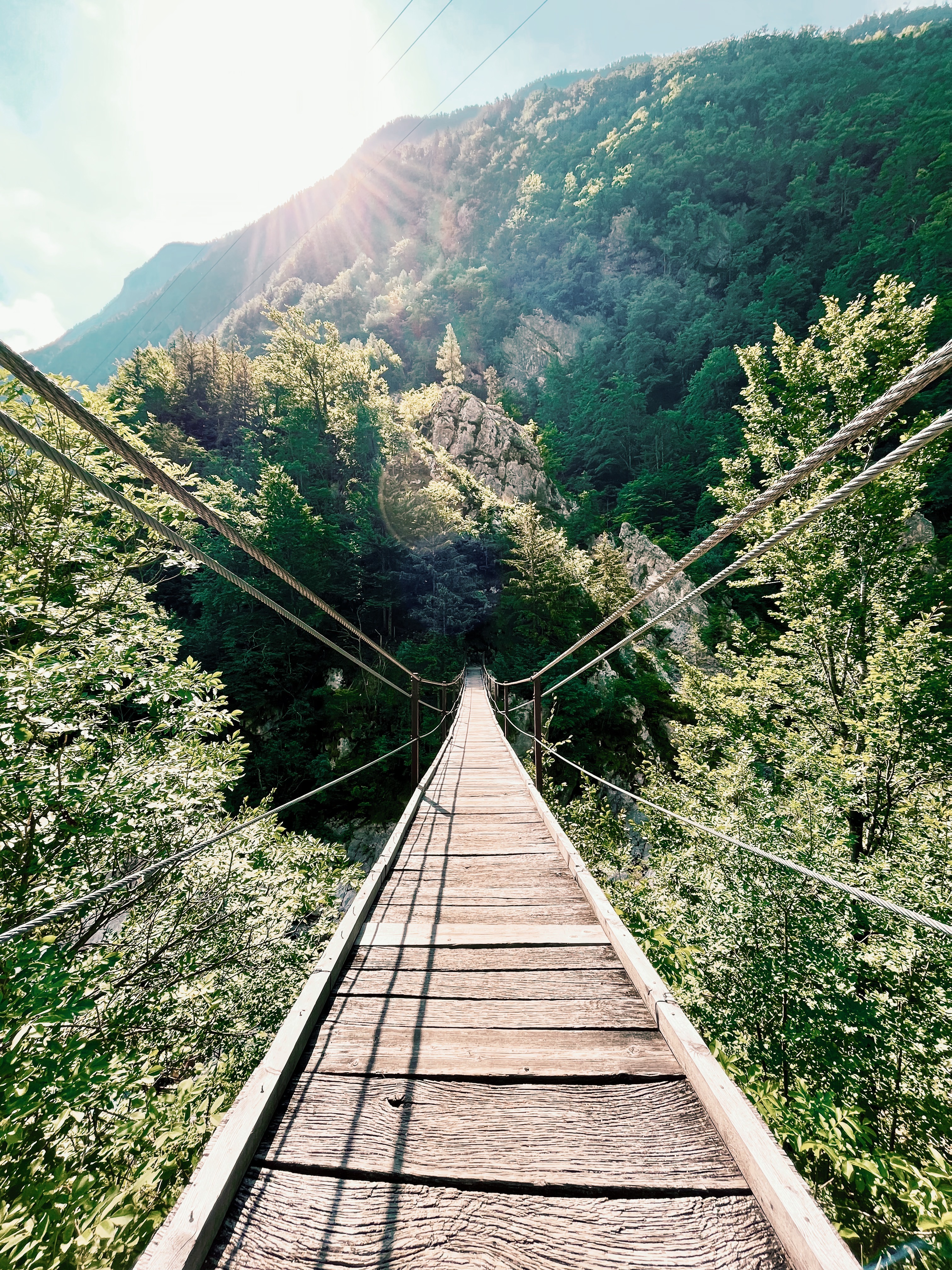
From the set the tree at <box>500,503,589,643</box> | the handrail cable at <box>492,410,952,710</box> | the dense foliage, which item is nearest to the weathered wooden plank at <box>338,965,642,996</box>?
the handrail cable at <box>492,410,952,710</box>

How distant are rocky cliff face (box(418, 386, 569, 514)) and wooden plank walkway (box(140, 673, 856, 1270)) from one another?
64.0ft

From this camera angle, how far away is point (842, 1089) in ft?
9.96

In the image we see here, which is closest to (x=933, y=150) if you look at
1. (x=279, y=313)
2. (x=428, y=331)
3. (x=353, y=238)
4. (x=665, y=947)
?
(x=428, y=331)

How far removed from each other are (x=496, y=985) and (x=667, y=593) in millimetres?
18111

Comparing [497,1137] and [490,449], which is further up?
[490,449]

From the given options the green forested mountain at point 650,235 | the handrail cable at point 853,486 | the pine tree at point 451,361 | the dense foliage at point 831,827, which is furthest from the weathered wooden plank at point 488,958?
the pine tree at point 451,361

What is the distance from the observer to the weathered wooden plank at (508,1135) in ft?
2.87

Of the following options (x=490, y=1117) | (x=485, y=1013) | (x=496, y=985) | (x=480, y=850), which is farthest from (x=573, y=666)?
(x=490, y=1117)

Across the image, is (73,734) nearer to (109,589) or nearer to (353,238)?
(109,589)

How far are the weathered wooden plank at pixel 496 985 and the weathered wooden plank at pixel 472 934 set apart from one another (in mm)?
140

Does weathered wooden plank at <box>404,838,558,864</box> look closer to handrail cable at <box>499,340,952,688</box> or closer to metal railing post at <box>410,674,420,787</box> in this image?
metal railing post at <box>410,674,420,787</box>

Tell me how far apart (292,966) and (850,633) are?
884 centimetres

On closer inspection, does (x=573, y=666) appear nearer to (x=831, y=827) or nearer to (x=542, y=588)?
(x=542, y=588)

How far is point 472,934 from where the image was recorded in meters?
1.67
